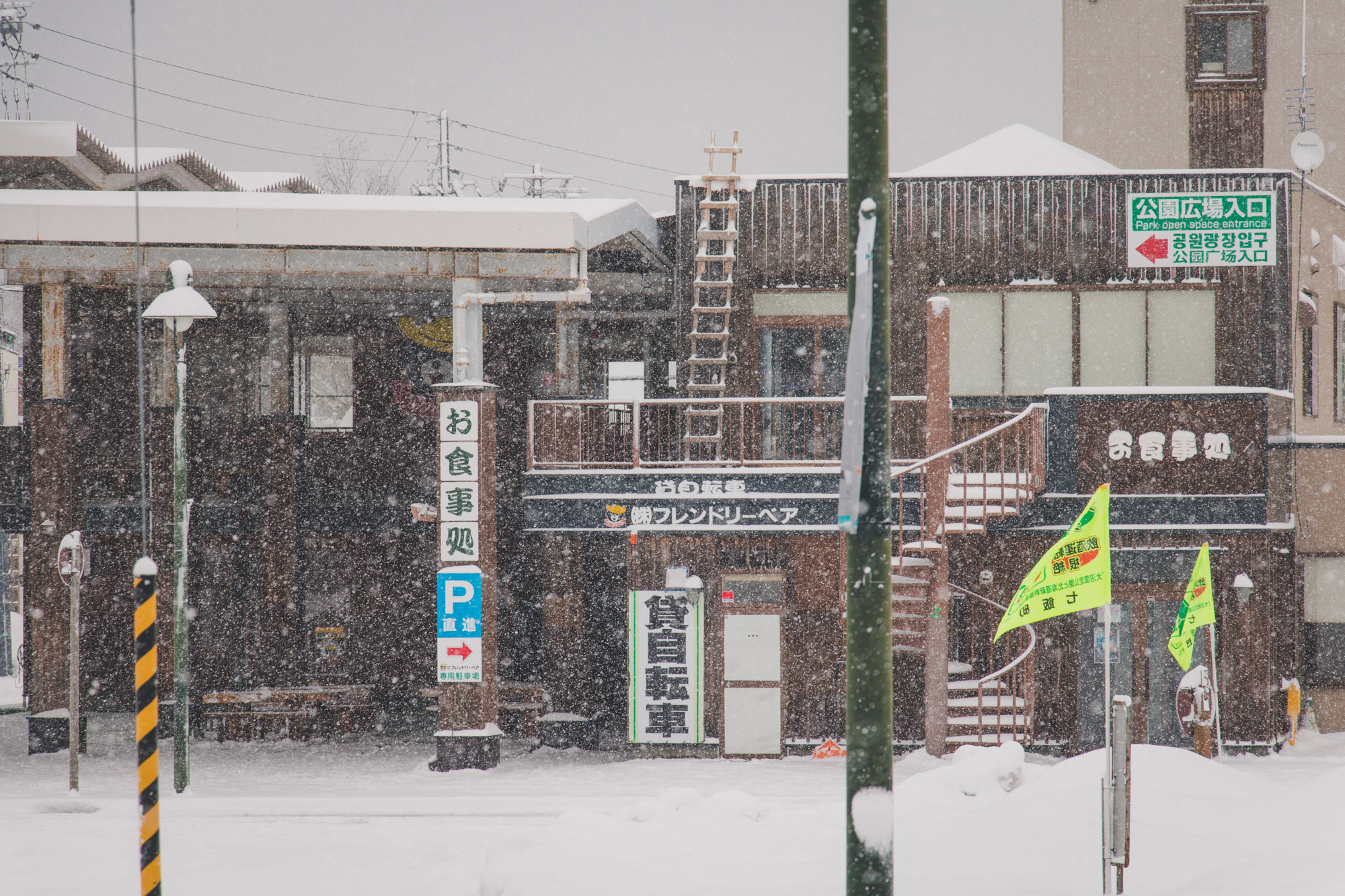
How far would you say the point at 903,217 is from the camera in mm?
18062

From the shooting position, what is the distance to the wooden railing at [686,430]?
15.9 meters

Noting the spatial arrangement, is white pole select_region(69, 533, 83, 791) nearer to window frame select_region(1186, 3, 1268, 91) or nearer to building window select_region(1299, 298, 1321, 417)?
building window select_region(1299, 298, 1321, 417)

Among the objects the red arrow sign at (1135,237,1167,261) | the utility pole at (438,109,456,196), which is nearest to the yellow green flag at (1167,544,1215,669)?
the red arrow sign at (1135,237,1167,261)

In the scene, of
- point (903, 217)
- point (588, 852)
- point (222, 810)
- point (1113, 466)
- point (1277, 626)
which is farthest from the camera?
point (903, 217)

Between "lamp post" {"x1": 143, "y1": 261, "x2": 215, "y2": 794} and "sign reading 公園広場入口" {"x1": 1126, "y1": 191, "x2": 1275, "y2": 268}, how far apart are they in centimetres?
1383

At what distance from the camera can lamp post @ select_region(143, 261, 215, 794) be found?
1309 cm

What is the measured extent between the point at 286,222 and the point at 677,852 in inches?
383

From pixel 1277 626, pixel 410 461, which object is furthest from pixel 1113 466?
pixel 410 461

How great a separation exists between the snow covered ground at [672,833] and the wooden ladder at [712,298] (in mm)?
5673

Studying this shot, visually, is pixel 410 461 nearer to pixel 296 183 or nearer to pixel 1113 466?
pixel 296 183

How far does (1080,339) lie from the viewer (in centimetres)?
1808

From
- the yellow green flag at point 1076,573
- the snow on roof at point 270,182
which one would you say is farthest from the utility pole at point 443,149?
the yellow green flag at point 1076,573

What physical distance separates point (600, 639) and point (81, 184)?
1172 cm

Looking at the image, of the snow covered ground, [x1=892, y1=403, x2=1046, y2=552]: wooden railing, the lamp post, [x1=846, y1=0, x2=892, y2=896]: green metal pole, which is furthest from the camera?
[x1=892, y1=403, x2=1046, y2=552]: wooden railing
